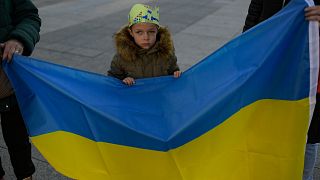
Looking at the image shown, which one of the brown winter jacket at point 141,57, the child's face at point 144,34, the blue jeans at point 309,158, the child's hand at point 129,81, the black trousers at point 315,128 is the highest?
the child's face at point 144,34

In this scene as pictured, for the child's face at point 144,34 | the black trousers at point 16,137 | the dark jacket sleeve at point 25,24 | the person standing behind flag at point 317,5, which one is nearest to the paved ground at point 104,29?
the black trousers at point 16,137

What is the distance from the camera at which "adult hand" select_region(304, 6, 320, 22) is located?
7.07 feet

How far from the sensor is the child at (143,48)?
2.71m

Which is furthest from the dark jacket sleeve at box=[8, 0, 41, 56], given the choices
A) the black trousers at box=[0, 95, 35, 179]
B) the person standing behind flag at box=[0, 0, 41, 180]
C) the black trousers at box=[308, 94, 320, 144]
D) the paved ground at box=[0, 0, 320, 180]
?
the black trousers at box=[308, 94, 320, 144]

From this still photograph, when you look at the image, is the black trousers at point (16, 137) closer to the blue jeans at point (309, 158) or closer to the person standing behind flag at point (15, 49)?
the person standing behind flag at point (15, 49)

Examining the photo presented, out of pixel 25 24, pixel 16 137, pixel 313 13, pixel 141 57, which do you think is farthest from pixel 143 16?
pixel 16 137

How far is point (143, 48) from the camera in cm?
276

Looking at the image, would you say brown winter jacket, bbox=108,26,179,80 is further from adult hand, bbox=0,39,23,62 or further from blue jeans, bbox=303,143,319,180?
blue jeans, bbox=303,143,319,180

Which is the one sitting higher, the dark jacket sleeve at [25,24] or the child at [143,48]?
the dark jacket sleeve at [25,24]

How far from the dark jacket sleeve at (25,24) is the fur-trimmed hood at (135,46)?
1.75 ft

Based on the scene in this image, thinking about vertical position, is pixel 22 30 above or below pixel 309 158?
above

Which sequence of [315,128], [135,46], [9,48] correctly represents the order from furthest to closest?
[135,46] → [315,128] → [9,48]

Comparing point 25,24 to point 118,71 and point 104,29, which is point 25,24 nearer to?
point 118,71

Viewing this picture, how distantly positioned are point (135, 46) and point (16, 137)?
1.04 metres
